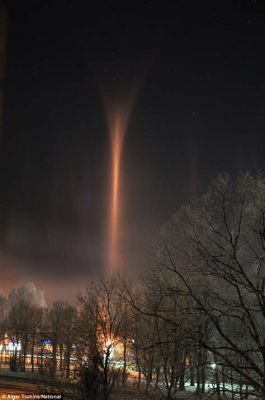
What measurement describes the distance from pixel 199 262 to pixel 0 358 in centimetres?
6950

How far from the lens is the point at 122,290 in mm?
11203

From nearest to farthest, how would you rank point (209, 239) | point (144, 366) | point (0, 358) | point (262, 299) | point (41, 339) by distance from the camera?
point (262, 299)
point (209, 239)
point (144, 366)
point (41, 339)
point (0, 358)

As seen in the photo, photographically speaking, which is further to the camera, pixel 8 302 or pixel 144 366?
pixel 8 302

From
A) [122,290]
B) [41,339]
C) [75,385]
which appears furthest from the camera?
[41,339]

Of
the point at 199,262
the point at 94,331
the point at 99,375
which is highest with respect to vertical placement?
the point at 199,262

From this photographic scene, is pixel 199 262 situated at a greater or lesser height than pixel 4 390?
greater

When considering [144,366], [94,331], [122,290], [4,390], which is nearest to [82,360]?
[94,331]

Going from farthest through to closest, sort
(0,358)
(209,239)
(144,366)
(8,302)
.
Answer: (8,302) → (0,358) → (144,366) → (209,239)

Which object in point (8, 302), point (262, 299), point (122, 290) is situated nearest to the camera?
point (262, 299)

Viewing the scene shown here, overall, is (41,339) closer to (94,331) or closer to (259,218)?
(94,331)

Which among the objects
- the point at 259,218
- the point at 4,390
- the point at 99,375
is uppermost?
the point at 259,218

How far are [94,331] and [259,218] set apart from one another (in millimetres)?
10703

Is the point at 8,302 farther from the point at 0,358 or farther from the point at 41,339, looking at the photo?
the point at 41,339

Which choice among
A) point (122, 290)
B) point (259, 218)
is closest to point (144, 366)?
point (122, 290)
